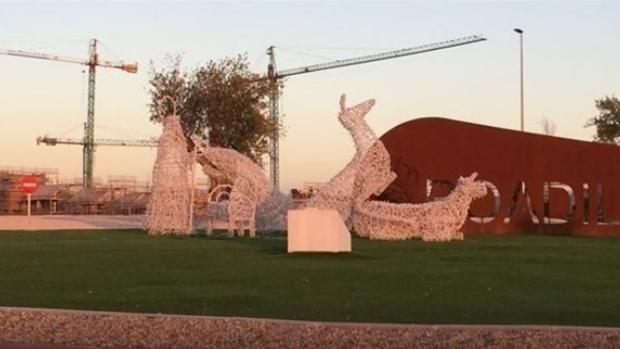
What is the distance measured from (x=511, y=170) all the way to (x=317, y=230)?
12915 millimetres

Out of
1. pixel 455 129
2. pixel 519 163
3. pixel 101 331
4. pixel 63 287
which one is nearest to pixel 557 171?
pixel 519 163

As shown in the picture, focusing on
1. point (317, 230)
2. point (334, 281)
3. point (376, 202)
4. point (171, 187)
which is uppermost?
point (171, 187)

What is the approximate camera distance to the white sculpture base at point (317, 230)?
61.4ft

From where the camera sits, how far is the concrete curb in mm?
8938

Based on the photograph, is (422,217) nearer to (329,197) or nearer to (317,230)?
(329,197)

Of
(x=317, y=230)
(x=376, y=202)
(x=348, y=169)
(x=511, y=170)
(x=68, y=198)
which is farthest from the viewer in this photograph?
(x=68, y=198)

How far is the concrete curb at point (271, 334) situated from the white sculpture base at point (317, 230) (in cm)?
869

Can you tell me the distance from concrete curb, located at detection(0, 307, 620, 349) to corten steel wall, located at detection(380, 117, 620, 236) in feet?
67.6

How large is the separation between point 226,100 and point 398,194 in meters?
19.4

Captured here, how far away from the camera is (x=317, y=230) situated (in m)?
18.8

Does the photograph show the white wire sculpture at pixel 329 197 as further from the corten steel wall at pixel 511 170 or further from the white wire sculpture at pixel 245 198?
the corten steel wall at pixel 511 170

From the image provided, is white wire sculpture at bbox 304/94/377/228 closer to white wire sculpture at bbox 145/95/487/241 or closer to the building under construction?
white wire sculpture at bbox 145/95/487/241

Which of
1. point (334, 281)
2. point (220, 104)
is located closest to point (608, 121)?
point (220, 104)

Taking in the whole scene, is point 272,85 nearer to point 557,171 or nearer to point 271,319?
point 557,171
